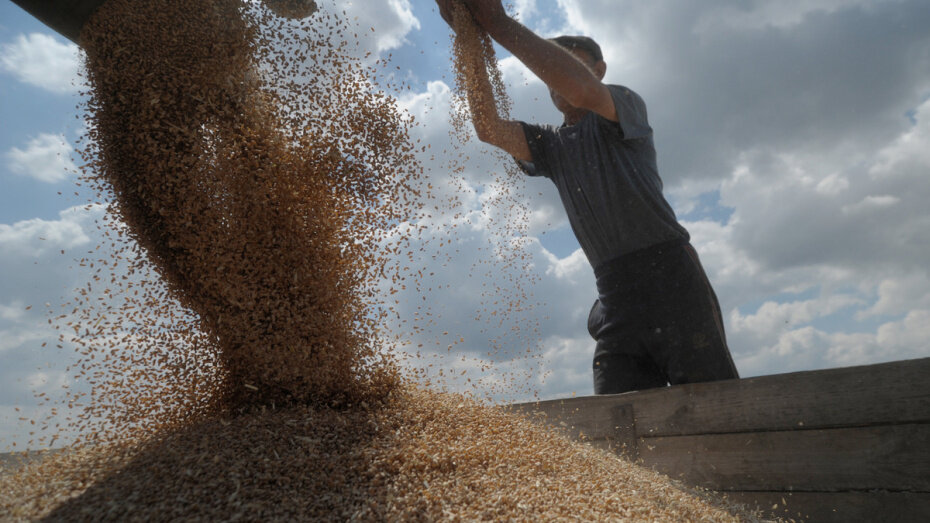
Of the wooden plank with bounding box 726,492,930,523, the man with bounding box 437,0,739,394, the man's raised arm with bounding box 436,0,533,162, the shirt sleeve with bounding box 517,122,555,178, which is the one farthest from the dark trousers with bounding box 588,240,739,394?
the man's raised arm with bounding box 436,0,533,162

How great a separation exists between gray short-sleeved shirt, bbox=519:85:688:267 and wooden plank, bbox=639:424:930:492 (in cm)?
77

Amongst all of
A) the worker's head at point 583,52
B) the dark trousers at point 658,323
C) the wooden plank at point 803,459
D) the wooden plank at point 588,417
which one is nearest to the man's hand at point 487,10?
the worker's head at point 583,52

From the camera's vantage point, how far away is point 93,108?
1.97m

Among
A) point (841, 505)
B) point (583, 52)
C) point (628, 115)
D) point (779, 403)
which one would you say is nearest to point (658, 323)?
point (779, 403)

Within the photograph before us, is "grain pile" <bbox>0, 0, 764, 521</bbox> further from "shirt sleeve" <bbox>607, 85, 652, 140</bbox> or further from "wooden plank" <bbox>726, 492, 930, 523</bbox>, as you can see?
"shirt sleeve" <bbox>607, 85, 652, 140</bbox>

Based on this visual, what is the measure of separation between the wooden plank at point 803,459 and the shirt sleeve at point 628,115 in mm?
1232

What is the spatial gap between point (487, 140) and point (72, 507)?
6.50 ft

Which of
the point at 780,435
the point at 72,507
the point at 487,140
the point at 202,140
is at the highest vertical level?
the point at 487,140

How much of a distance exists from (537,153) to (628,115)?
505 millimetres

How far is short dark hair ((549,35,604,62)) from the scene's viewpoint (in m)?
2.77

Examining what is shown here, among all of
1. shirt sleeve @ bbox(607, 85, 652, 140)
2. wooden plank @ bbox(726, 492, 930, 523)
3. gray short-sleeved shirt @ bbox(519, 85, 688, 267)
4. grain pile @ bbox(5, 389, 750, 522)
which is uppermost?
shirt sleeve @ bbox(607, 85, 652, 140)

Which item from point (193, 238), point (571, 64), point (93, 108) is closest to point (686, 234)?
point (571, 64)

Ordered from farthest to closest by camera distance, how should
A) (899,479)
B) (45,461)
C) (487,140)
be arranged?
(487,140)
(45,461)
(899,479)

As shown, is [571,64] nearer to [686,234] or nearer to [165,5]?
[686,234]
